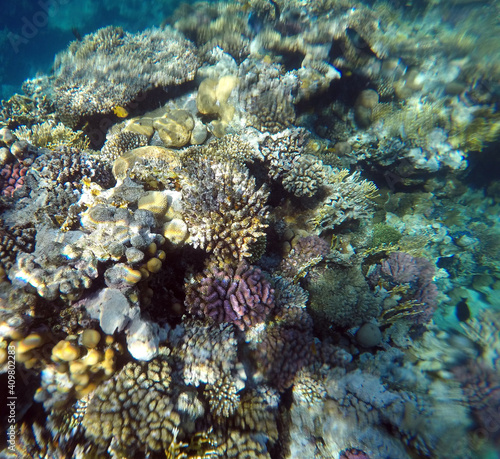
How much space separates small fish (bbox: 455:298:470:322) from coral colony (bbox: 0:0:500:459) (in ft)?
0.42

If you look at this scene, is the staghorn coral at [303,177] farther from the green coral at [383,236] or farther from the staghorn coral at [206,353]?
the staghorn coral at [206,353]

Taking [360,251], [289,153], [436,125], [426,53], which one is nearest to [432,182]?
[436,125]

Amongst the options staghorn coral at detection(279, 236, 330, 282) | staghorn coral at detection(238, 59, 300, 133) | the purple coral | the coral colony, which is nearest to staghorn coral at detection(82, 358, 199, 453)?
the coral colony

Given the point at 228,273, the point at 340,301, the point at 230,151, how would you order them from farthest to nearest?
the point at 230,151 < the point at 340,301 < the point at 228,273

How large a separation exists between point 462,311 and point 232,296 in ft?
19.2

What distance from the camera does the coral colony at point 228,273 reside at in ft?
7.98

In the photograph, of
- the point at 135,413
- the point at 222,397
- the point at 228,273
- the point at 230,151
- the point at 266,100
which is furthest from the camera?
the point at 266,100

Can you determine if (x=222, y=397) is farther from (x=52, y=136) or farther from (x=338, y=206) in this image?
(x=52, y=136)

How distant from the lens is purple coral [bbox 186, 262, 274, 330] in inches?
126

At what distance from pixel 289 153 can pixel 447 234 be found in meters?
7.70

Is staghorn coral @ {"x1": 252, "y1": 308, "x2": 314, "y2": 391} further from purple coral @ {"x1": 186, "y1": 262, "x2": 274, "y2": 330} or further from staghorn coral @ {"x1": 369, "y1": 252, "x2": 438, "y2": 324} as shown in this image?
staghorn coral @ {"x1": 369, "y1": 252, "x2": 438, "y2": 324}

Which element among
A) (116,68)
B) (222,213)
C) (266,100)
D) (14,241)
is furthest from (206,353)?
(116,68)

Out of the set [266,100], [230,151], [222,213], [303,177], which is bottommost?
[222,213]

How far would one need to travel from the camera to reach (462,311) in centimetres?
581
